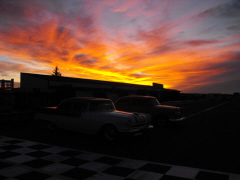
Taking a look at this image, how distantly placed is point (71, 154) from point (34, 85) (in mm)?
29940

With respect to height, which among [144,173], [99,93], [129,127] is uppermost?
[99,93]

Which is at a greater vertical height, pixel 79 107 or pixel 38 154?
pixel 79 107

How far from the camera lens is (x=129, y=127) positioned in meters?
6.42

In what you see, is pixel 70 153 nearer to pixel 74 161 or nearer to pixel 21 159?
pixel 74 161

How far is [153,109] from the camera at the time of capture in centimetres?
1031

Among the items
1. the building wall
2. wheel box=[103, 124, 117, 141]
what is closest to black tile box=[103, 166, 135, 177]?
wheel box=[103, 124, 117, 141]

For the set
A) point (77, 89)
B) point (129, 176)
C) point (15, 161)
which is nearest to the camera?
point (129, 176)

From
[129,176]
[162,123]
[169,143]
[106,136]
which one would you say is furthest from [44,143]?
[162,123]

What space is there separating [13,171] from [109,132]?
3.29 metres

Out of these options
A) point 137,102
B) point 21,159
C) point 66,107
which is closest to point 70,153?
point 21,159

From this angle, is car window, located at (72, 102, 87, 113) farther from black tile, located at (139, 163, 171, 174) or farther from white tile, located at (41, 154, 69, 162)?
black tile, located at (139, 163, 171, 174)

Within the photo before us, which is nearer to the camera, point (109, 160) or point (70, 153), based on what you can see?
point (109, 160)

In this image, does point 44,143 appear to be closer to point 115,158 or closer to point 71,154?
point 71,154

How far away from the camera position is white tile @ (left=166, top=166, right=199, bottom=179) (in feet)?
13.0
